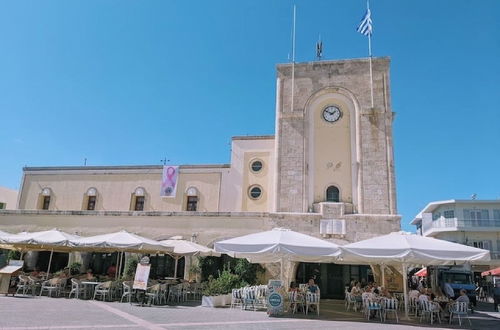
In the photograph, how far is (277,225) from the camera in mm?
20047

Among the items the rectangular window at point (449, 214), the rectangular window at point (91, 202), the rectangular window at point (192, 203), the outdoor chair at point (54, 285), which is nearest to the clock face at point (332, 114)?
the rectangular window at point (192, 203)

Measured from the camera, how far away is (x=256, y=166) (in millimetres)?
25250

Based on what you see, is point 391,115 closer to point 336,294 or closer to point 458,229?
point 336,294

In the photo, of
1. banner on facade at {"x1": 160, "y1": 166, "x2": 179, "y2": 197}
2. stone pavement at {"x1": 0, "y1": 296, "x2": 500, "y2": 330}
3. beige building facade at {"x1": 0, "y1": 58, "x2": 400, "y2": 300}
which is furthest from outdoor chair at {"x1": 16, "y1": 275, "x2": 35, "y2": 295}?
banner on facade at {"x1": 160, "y1": 166, "x2": 179, "y2": 197}

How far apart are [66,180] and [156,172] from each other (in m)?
6.97

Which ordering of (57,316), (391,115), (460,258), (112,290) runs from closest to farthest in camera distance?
1. (57,316)
2. (460,258)
3. (112,290)
4. (391,115)

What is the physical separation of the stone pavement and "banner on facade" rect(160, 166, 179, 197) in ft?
44.0

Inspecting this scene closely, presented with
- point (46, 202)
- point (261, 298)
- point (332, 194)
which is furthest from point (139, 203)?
point (261, 298)

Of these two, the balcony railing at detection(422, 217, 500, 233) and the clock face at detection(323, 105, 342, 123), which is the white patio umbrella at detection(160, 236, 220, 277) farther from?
the balcony railing at detection(422, 217, 500, 233)

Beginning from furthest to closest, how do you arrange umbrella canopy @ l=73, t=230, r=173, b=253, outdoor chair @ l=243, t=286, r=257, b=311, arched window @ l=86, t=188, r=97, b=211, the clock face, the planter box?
arched window @ l=86, t=188, r=97, b=211 < the clock face < umbrella canopy @ l=73, t=230, r=173, b=253 < the planter box < outdoor chair @ l=243, t=286, r=257, b=311

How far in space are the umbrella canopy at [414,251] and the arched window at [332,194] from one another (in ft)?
28.0

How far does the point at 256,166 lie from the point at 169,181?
637 centimetres

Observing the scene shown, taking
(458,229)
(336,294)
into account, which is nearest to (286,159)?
(336,294)

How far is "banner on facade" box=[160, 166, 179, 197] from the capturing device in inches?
1053
